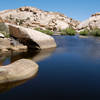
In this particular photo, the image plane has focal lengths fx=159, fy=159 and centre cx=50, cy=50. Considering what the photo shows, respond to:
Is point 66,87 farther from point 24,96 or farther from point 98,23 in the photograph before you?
point 98,23

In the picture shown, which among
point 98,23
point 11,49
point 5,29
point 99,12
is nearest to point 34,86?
point 11,49

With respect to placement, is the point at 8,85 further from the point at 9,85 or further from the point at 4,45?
the point at 4,45

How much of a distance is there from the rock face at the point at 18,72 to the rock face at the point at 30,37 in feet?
24.3

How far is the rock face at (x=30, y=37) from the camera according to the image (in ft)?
53.1

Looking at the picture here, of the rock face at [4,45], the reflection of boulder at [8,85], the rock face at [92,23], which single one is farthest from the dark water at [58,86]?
the rock face at [92,23]

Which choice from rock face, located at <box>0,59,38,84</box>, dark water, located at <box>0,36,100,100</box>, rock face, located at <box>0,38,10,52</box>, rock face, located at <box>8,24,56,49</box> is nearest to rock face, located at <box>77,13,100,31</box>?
rock face, located at <box>8,24,56,49</box>

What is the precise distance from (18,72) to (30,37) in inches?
338

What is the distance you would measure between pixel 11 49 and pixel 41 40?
10.4 feet

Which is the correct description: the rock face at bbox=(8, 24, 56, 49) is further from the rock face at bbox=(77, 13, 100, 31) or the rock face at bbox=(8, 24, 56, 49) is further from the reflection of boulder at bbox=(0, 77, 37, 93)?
the rock face at bbox=(77, 13, 100, 31)

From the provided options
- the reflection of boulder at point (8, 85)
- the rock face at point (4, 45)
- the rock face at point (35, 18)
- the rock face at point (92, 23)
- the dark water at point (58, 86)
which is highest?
the rock face at point (35, 18)

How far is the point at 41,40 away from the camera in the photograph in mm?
16500

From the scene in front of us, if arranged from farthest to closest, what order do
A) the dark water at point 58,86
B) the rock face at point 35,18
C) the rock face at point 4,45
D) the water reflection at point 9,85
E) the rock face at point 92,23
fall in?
the rock face at point 35,18, the rock face at point 92,23, the rock face at point 4,45, the water reflection at point 9,85, the dark water at point 58,86

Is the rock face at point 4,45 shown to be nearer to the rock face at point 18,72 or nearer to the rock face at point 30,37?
the rock face at point 30,37

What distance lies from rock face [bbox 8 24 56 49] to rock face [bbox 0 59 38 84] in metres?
7.41
